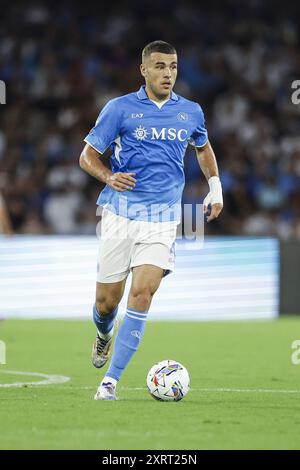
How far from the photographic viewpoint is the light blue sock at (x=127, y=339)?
8.09m

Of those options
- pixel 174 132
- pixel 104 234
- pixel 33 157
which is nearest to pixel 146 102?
pixel 174 132

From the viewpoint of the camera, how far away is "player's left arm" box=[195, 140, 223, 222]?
8625mm

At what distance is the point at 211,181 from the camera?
8852 mm

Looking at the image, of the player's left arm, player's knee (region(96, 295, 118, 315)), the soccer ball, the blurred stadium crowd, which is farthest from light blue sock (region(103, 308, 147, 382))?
the blurred stadium crowd

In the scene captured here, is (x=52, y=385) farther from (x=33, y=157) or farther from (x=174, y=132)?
(x=33, y=157)

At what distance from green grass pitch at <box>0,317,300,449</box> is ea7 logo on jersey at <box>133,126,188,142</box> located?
1974 mm

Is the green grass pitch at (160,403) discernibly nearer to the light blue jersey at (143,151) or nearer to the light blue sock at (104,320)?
the light blue sock at (104,320)

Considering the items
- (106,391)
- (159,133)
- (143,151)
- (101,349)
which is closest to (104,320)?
Result: (101,349)

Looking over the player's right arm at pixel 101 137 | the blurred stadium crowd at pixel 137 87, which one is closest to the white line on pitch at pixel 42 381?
the player's right arm at pixel 101 137

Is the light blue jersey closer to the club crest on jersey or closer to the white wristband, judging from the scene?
the club crest on jersey

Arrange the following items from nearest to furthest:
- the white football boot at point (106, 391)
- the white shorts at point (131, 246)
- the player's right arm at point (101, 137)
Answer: the white football boot at point (106, 391), the white shorts at point (131, 246), the player's right arm at point (101, 137)

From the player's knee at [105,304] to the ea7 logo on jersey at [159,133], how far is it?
128 centimetres

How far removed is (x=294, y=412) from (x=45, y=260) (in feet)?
33.3

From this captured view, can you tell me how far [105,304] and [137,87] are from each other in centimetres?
1368
